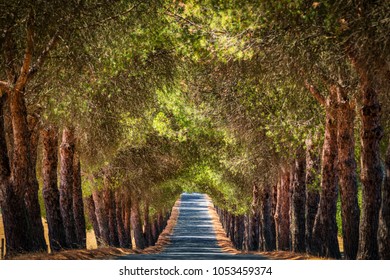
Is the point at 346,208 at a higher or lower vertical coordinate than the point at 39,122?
lower

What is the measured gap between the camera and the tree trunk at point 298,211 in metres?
31.5

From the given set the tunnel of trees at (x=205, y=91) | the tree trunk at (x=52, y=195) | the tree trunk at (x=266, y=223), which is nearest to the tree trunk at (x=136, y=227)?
the tree trunk at (x=266, y=223)

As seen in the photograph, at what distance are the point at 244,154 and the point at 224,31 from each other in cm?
1808

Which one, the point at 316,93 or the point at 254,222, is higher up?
the point at 316,93

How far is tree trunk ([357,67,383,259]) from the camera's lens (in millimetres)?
19594

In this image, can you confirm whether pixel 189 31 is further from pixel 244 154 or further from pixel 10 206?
pixel 244 154

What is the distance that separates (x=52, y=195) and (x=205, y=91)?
708 cm

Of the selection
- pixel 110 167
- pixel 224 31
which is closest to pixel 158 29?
pixel 224 31

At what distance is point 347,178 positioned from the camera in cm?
2323

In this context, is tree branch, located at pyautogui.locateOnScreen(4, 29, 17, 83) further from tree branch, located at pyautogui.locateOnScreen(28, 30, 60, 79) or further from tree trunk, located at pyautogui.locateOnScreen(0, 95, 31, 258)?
tree trunk, located at pyautogui.locateOnScreen(0, 95, 31, 258)

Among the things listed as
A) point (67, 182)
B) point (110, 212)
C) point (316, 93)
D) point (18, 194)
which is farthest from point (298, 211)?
point (110, 212)

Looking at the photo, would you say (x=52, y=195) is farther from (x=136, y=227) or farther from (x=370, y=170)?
(x=136, y=227)

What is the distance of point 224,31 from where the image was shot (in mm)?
19312

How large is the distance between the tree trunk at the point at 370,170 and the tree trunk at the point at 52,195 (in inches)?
417
